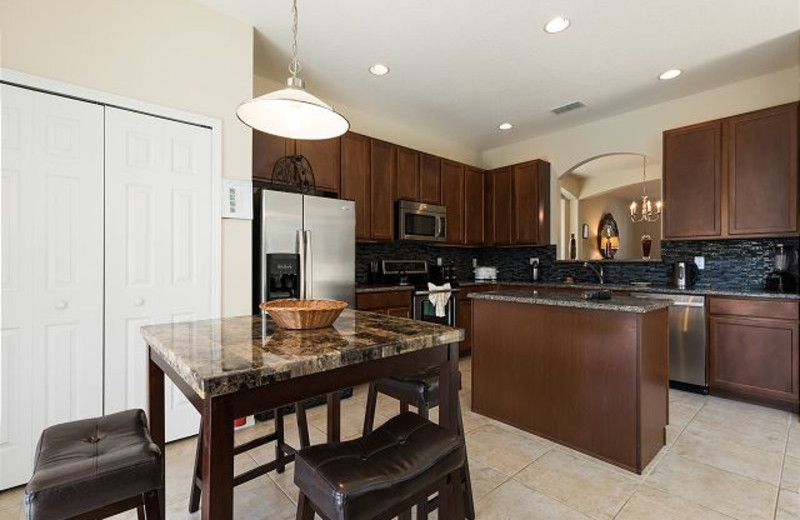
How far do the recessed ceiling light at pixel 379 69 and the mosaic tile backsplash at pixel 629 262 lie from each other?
183 cm

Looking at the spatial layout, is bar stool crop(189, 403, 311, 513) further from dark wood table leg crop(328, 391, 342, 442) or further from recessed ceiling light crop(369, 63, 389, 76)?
recessed ceiling light crop(369, 63, 389, 76)

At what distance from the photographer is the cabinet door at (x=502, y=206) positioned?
5.05m

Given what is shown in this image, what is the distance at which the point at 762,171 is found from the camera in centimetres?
318

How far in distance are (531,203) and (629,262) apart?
1310 millimetres

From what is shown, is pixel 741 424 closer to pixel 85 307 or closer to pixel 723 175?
pixel 723 175

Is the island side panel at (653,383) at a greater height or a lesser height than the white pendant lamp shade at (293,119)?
lesser

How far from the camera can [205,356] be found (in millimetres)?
1041

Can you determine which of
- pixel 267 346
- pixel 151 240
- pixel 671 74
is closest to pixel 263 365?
pixel 267 346

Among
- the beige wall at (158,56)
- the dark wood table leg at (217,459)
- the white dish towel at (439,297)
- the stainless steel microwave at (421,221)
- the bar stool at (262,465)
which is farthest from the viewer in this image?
the stainless steel microwave at (421,221)

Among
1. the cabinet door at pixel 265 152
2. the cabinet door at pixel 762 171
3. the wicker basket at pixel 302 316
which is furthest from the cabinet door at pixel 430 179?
the wicker basket at pixel 302 316

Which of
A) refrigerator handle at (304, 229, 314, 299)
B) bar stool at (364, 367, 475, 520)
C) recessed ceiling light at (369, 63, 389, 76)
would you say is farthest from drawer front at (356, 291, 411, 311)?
recessed ceiling light at (369, 63, 389, 76)

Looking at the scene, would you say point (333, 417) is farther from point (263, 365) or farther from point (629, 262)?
point (629, 262)

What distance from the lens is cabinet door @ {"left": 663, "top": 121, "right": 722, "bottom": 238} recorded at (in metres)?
3.42

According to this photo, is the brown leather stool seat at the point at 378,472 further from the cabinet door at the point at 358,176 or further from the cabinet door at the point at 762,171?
the cabinet door at the point at 762,171
